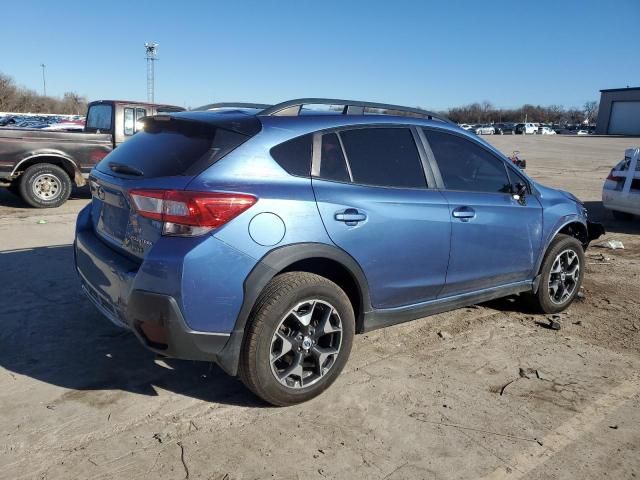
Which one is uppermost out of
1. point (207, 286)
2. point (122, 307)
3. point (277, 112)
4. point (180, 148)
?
point (277, 112)

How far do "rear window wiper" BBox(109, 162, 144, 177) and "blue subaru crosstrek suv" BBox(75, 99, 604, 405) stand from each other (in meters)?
0.03

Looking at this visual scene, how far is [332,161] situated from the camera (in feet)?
11.4

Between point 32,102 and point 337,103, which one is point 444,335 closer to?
point 337,103

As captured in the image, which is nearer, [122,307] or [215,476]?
[215,476]

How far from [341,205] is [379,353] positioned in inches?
53.4

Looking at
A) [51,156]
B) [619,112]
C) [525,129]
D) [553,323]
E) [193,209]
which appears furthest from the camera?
[619,112]

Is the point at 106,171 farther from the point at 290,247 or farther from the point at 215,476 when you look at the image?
the point at 215,476

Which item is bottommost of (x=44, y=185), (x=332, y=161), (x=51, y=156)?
(x=44, y=185)

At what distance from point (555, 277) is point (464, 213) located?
5.07 ft

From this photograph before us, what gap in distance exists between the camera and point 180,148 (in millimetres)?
3277

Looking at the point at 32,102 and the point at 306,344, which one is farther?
the point at 32,102

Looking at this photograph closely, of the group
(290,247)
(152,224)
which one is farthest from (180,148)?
(290,247)

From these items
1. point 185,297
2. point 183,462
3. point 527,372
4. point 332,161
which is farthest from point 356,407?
point 332,161

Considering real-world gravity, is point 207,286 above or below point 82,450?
above
